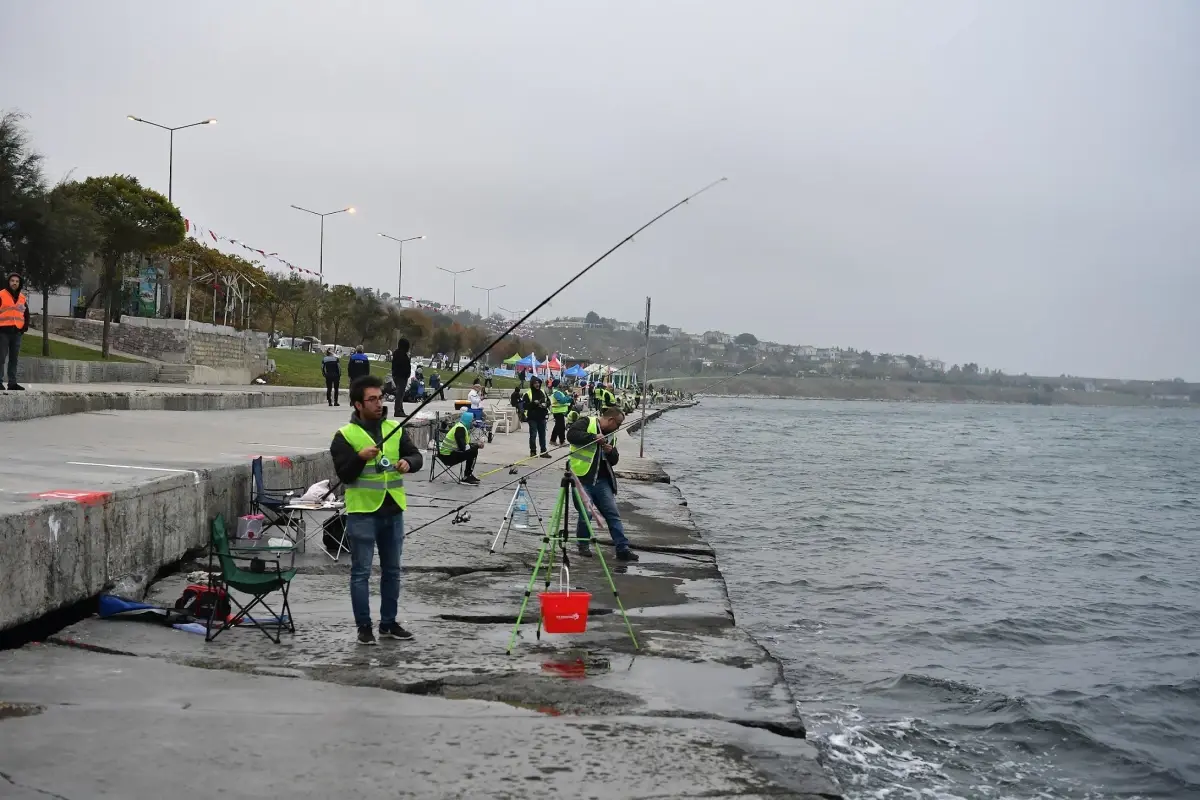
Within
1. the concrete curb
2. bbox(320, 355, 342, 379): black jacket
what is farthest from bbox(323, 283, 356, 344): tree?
the concrete curb

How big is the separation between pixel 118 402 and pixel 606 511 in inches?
406

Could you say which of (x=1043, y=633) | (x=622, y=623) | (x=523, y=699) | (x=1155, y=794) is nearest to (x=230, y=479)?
(x=622, y=623)

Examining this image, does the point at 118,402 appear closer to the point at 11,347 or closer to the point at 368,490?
the point at 11,347

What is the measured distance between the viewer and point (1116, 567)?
19.1 m

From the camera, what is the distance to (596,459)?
12.2 metres

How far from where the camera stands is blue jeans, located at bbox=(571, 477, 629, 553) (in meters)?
12.1

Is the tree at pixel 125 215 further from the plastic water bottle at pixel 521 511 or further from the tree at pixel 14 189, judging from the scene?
the plastic water bottle at pixel 521 511

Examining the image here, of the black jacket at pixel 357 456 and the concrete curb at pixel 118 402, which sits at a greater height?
the black jacket at pixel 357 456

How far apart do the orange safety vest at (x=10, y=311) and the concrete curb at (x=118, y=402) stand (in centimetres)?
94

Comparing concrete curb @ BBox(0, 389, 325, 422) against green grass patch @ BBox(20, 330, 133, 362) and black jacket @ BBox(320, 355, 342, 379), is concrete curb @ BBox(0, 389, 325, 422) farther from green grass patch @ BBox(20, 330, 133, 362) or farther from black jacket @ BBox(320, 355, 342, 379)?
green grass patch @ BBox(20, 330, 133, 362)

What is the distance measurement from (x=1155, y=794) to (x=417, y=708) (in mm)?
5044

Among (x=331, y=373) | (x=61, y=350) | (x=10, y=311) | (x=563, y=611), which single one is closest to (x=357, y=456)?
(x=563, y=611)

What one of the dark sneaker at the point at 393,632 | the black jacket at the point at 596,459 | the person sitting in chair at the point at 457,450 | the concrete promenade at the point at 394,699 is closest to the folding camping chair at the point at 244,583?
the concrete promenade at the point at 394,699

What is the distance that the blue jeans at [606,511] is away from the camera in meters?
12.1
